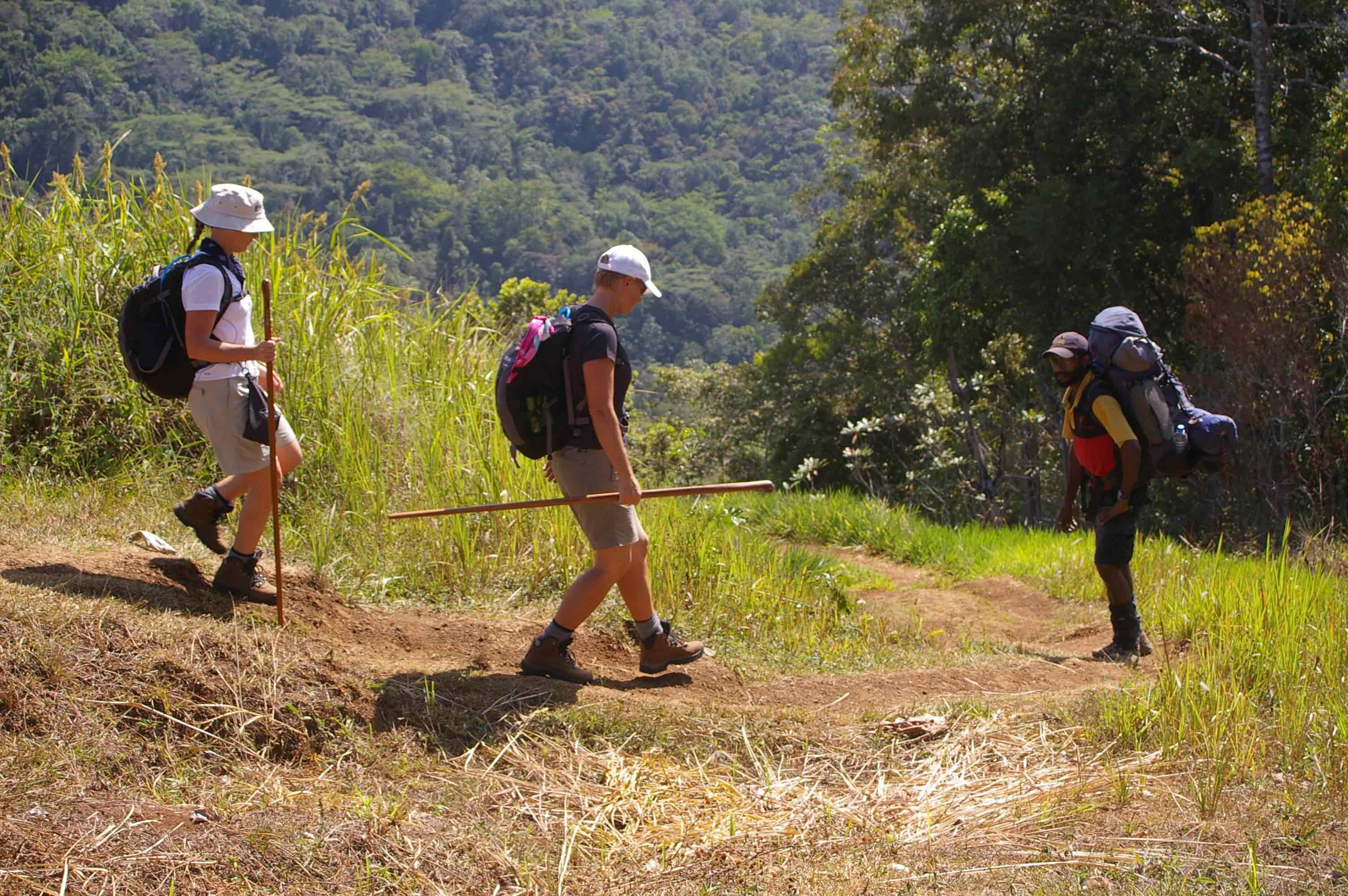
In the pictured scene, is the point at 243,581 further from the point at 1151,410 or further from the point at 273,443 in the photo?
the point at 1151,410

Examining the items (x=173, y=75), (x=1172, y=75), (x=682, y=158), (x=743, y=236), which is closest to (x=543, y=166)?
(x=682, y=158)

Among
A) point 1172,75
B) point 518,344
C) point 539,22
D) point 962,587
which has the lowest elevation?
point 962,587

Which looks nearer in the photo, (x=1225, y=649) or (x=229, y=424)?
(x=229, y=424)

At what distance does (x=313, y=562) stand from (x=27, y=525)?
1.29 metres

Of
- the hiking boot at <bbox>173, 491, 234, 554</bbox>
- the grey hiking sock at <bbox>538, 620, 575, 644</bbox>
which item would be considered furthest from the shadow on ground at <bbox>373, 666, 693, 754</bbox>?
the hiking boot at <bbox>173, 491, 234, 554</bbox>

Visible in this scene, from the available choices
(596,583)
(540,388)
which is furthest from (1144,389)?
(540,388)

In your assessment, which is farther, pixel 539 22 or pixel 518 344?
pixel 539 22

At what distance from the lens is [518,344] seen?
4812 mm

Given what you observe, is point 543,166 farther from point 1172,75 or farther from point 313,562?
point 313,562

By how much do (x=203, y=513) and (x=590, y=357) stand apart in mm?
1884

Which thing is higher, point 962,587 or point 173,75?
point 173,75

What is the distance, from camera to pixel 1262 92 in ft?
45.3

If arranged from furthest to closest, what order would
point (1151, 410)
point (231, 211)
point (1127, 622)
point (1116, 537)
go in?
point (1127, 622) < point (1116, 537) < point (1151, 410) < point (231, 211)

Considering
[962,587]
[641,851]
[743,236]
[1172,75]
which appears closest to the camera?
[641,851]
